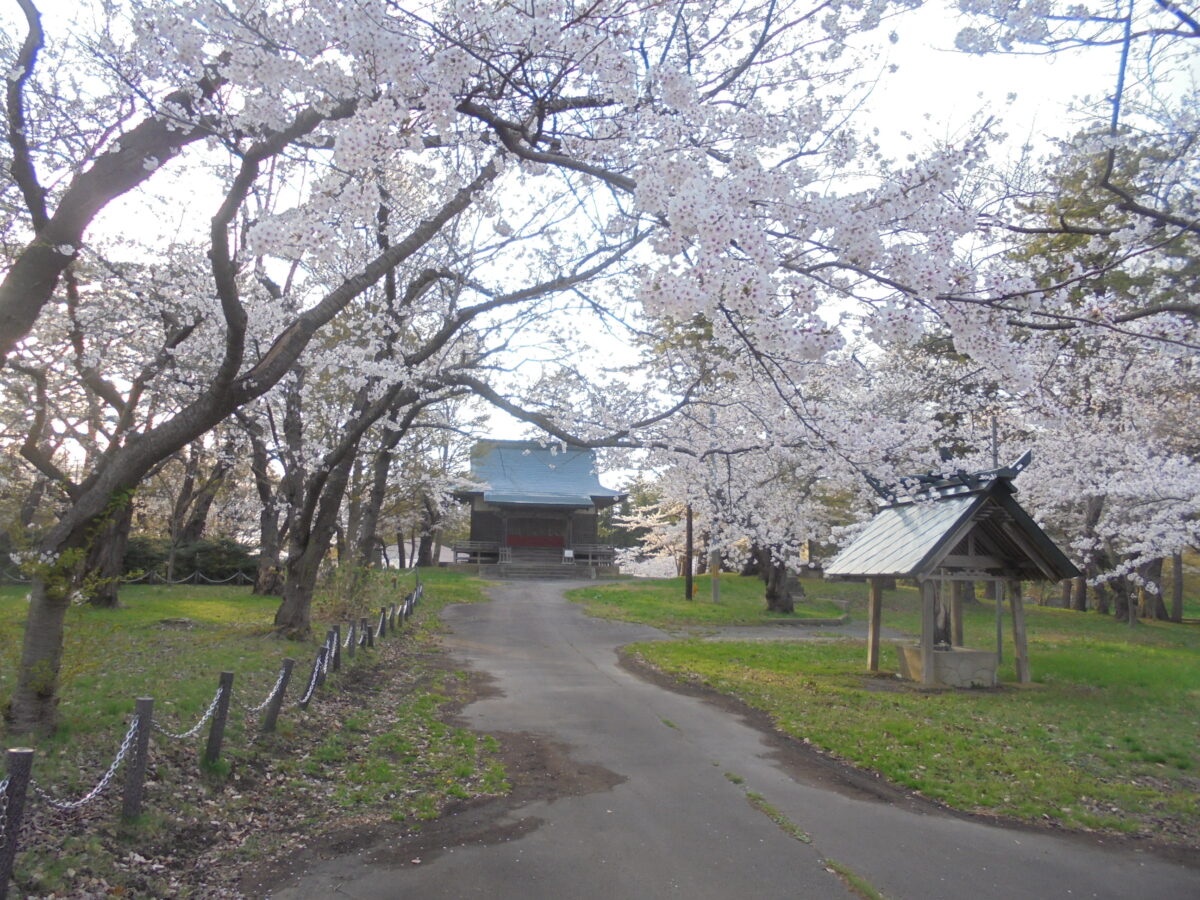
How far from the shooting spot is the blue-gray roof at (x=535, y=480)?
4094cm

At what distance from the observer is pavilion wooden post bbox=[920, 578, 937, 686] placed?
1262cm

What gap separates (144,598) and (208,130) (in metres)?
19.2

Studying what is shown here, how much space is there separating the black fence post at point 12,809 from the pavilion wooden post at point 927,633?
11.4 meters

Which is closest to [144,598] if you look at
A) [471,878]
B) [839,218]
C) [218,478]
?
[218,478]

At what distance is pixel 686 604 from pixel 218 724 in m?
22.3

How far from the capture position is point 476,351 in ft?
47.7

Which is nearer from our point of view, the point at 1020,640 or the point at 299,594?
the point at 1020,640

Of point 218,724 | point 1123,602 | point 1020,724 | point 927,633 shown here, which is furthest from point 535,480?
point 218,724

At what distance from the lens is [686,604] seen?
28.0 metres

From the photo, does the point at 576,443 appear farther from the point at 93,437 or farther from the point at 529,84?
the point at 93,437

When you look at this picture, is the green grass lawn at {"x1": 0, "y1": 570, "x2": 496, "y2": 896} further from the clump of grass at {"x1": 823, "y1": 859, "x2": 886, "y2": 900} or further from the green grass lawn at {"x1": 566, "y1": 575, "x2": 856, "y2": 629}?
the green grass lawn at {"x1": 566, "y1": 575, "x2": 856, "y2": 629}

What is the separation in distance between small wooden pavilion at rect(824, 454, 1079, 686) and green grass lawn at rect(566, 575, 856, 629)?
9.88m

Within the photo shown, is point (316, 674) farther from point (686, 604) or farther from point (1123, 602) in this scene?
point (1123, 602)

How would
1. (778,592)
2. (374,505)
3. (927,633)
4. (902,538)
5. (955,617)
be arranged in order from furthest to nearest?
(778,592) → (374,505) → (955,617) → (902,538) → (927,633)
